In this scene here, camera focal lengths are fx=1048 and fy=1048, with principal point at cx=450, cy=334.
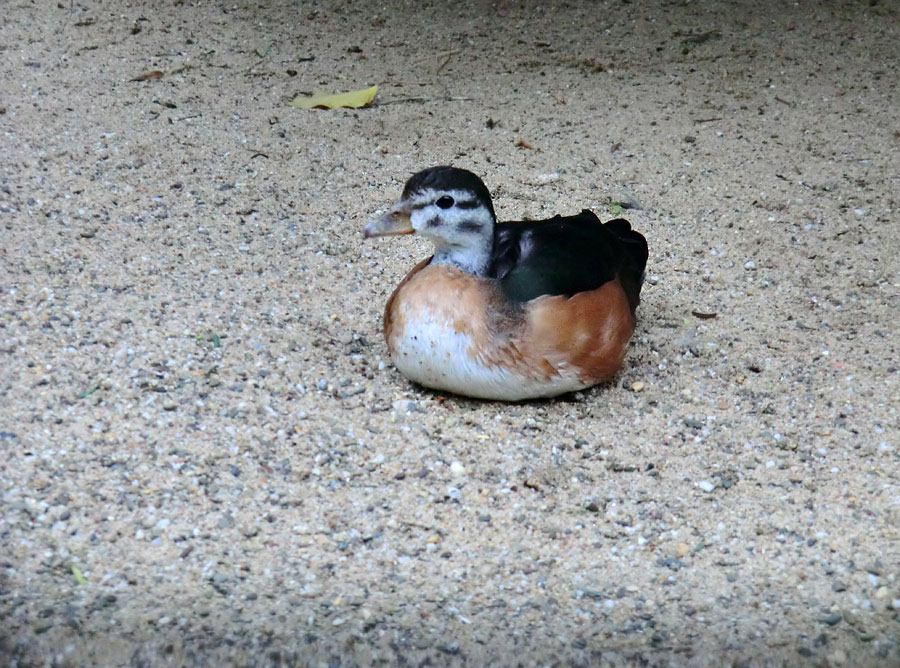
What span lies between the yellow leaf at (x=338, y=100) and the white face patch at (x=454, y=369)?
9.42ft

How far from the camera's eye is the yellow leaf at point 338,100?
6316mm

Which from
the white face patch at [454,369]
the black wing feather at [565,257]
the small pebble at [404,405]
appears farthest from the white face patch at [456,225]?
the small pebble at [404,405]

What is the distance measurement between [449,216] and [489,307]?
37 cm

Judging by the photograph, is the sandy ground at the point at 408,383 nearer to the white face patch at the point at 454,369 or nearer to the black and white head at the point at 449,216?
the white face patch at the point at 454,369

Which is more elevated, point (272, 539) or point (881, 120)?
point (881, 120)

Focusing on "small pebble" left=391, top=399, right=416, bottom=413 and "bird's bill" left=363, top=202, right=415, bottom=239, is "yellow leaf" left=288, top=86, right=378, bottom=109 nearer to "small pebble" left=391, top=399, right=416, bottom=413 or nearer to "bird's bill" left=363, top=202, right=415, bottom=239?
"bird's bill" left=363, top=202, right=415, bottom=239

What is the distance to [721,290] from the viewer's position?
4785 millimetres

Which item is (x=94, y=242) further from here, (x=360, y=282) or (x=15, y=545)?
(x=15, y=545)

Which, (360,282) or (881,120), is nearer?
(360,282)

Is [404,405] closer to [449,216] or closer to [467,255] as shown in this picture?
[467,255]

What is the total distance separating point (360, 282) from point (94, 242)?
A: 1268 mm

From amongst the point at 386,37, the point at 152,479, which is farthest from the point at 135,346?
the point at 386,37

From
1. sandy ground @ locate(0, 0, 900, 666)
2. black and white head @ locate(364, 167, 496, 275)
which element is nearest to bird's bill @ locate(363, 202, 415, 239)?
black and white head @ locate(364, 167, 496, 275)

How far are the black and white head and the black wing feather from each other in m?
0.12
